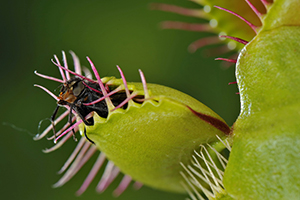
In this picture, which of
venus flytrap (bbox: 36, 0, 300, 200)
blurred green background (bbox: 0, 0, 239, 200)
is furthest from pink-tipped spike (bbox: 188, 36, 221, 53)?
venus flytrap (bbox: 36, 0, 300, 200)

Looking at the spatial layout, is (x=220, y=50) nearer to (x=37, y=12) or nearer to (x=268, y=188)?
(x=37, y=12)

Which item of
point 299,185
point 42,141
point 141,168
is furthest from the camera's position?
point 42,141

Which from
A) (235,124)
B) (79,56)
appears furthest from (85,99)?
(79,56)

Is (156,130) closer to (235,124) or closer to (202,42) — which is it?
(235,124)


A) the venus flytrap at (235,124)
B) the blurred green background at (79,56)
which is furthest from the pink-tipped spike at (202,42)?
the venus flytrap at (235,124)

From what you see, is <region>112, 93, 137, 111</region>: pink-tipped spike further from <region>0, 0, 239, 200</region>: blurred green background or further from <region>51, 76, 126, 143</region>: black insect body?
<region>0, 0, 239, 200</region>: blurred green background

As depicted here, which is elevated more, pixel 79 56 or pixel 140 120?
pixel 79 56

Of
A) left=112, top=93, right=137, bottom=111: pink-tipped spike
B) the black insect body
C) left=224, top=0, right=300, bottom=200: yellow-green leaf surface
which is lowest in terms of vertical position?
left=224, top=0, right=300, bottom=200: yellow-green leaf surface

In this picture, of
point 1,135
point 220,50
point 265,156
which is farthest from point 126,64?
point 265,156
